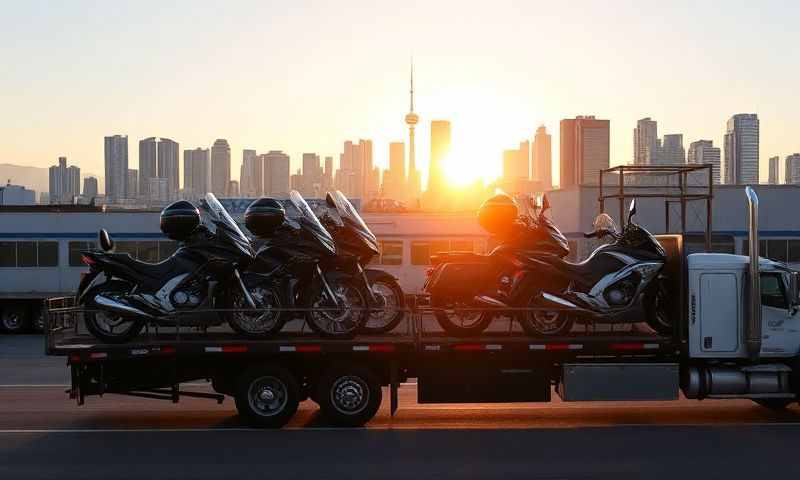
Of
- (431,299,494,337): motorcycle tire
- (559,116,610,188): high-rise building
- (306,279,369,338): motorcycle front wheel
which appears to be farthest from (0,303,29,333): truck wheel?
(559,116,610,188): high-rise building

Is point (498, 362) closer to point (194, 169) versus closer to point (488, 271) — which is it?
point (488, 271)

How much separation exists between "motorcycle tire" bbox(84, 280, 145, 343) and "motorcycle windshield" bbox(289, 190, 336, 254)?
237 cm

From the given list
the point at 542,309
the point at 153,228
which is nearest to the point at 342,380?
the point at 542,309

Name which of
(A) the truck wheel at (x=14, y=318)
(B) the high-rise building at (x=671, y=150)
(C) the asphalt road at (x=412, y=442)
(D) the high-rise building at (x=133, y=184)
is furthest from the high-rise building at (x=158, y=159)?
(C) the asphalt road at (x=412, y=442)

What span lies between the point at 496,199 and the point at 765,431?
4423 millimetres

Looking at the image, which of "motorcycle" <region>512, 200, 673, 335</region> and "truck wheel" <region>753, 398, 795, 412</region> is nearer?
"motorcycle" <region>512, 200, 673, 335</region>

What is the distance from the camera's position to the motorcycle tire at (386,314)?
1198 centimetres

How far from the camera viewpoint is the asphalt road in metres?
8.94

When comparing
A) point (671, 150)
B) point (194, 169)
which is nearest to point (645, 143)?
point (671, 150)

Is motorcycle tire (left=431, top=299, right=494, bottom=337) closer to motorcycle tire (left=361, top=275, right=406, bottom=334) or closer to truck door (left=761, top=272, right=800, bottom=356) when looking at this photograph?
motorcycle tire (left=361, top=275, right=406, bottom=334)

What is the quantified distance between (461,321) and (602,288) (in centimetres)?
190

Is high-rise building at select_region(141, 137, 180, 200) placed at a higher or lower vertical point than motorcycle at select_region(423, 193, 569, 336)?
higher

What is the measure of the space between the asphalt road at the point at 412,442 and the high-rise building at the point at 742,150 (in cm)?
4370

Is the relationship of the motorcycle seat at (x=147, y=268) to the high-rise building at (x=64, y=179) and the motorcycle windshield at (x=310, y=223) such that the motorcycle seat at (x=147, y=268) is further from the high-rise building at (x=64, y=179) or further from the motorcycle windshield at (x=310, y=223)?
the high-rise building at (x=64, y=179)
